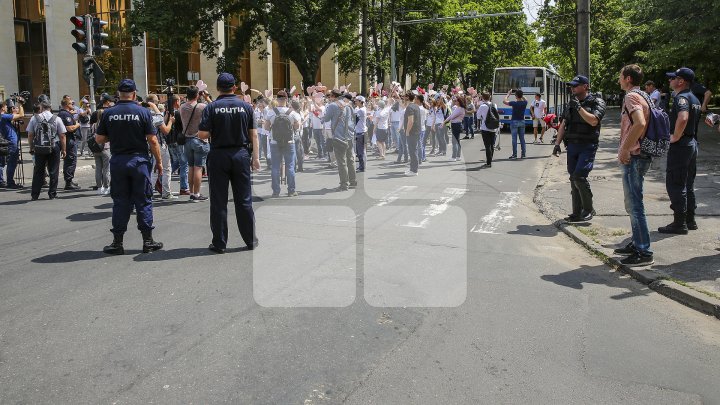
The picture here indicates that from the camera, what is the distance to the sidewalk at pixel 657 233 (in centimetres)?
589

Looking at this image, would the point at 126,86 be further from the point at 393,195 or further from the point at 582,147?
the point at 582,147

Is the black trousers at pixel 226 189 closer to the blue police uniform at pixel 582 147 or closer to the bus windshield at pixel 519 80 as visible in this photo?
the blue police uniform at pixel 582 147

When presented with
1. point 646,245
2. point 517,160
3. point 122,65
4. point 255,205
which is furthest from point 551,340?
point 122,65

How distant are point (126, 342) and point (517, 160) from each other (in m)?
15.0

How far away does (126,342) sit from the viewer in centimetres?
445

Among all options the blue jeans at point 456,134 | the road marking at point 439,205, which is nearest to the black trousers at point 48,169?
the road marking at point 439,205

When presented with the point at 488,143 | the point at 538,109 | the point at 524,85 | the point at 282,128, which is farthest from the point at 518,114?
the point at 524,85

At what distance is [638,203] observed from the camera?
6.64 metres

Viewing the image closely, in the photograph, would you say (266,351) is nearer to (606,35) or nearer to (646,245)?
(646,245)

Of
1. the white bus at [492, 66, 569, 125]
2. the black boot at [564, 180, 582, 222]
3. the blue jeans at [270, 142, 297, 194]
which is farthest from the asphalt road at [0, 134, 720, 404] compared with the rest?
the white bus at [492, 66, 569, 125]

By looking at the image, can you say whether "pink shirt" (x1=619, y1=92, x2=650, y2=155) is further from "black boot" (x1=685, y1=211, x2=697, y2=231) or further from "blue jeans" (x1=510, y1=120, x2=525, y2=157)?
"blue jeans" (x1=510, y1=120, x2=525, y2=157)

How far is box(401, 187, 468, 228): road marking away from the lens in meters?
8.81

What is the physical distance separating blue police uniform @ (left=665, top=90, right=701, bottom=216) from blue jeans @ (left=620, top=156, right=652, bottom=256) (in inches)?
64.6

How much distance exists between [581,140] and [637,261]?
2660 millimetres
